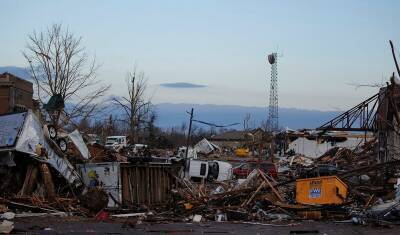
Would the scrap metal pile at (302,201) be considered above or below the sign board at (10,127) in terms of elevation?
below

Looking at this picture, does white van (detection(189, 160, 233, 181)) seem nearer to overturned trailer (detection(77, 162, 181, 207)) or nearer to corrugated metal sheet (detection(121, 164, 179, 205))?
corrugated metal sheet (detection(121, 164, 179, 205))

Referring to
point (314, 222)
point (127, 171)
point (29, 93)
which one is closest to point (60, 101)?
point (29, 93)

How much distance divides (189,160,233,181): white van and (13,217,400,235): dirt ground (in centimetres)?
1774

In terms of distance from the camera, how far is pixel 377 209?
1628 centimetres

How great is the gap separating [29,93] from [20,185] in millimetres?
9642

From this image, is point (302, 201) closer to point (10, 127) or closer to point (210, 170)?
point (10, 127)

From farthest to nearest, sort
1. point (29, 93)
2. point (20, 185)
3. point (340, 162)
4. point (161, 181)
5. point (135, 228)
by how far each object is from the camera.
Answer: point (340, 162)
point (29, 93)
point (161, 181)
point (20, 185)
point (135, 228)

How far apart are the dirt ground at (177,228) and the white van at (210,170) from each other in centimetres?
1774

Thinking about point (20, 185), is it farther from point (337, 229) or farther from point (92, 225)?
point (337, 229)

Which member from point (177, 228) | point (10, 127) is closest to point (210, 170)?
point (10, 127)

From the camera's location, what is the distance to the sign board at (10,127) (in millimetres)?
19047

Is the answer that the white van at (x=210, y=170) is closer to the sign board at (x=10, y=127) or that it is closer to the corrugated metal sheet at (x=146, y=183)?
the corrugated metal sheet at (x=146, y=183)

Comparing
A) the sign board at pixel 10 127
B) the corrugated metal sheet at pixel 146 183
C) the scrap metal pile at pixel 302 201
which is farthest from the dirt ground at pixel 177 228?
the corrugated metal sheet at pixel 146 183

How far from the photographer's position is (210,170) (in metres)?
36.0
